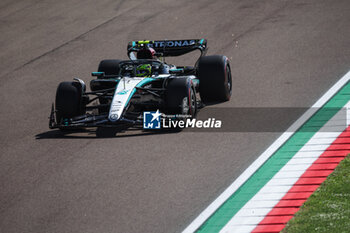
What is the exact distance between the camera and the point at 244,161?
10258 mm

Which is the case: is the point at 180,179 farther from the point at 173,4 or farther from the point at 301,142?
the point at 173,4

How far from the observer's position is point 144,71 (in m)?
13.2

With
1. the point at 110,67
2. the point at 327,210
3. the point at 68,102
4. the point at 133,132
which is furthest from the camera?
the point at 110,67

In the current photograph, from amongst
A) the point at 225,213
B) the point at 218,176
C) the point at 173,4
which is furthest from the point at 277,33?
the point at 225,213

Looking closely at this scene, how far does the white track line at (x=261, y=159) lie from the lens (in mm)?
8391

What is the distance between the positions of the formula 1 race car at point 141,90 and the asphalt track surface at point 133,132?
37cm

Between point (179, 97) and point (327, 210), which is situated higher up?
point (179, 97)

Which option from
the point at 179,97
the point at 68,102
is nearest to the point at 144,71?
the point at 179,97

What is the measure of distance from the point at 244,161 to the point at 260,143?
0.86 m

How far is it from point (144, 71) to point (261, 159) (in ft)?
13.0

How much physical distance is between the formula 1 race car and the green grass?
12.4 ft

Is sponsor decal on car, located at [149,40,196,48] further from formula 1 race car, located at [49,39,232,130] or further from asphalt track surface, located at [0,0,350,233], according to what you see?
asphalt track surface, located at [0,0,350,233]

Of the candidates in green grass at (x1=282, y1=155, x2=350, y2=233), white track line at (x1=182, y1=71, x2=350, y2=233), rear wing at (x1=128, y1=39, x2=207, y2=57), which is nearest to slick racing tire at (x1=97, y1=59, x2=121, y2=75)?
rear wing at (x1=128, y1=39, x2=207, y2=57)

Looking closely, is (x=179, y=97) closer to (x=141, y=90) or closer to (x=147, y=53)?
(x=141, y=90)
